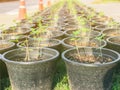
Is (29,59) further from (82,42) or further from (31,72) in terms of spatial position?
(82,42)

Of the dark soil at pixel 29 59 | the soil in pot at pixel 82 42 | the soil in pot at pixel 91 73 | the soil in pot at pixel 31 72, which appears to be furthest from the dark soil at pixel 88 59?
the soil in pot at pixel 82 42

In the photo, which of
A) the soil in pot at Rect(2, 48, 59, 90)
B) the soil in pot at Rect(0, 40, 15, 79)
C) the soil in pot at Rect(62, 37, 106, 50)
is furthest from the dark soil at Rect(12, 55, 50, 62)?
the soil in pot at Rect(62, 37, 106, 50)

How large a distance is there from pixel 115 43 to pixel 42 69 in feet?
3.94

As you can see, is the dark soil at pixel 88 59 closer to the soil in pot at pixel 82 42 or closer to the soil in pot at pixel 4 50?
the soil in pot at pixel 82 42

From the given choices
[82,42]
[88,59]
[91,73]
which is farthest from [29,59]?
[82,42]

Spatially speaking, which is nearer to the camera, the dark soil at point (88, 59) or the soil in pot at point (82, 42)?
the dark soil at point (88, 59)

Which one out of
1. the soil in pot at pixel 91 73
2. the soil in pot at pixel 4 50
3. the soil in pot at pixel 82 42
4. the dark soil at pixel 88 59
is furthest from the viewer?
the soil in pot at pixel 82 42

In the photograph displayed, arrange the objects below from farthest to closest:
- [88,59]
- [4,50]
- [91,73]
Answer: [4,50] → [88,59] → [91,73]

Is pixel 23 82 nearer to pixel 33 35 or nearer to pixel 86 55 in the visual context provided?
pixel 86 55

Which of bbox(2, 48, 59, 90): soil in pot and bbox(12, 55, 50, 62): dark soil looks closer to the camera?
bbox(2, 48, 59, 90): soil in pot

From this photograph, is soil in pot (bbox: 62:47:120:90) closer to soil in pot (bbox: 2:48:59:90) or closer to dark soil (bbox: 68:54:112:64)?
dark soil (bbox: 68:54:112:64)

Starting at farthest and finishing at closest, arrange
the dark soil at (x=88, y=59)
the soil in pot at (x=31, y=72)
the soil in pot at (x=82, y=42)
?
the soil in pot at (x=82, y=42) → the dark soil at (x=88, y=59) → the soil in pot at (x=31, y=72)

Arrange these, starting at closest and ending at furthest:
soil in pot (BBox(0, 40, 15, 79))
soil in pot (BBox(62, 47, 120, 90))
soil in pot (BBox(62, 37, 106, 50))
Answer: soil in pot (BBox(62, 47, 120, 90)) < soil in pot (BBox(0, 40, 15, 79)) < soil in pot (BBox(62, 37, 106, 50))

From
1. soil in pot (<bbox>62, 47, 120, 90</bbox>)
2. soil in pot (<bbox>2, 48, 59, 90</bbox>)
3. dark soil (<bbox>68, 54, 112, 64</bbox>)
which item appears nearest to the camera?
soil in pot (<bbox>62, 47, 120, 90</bbox>)
